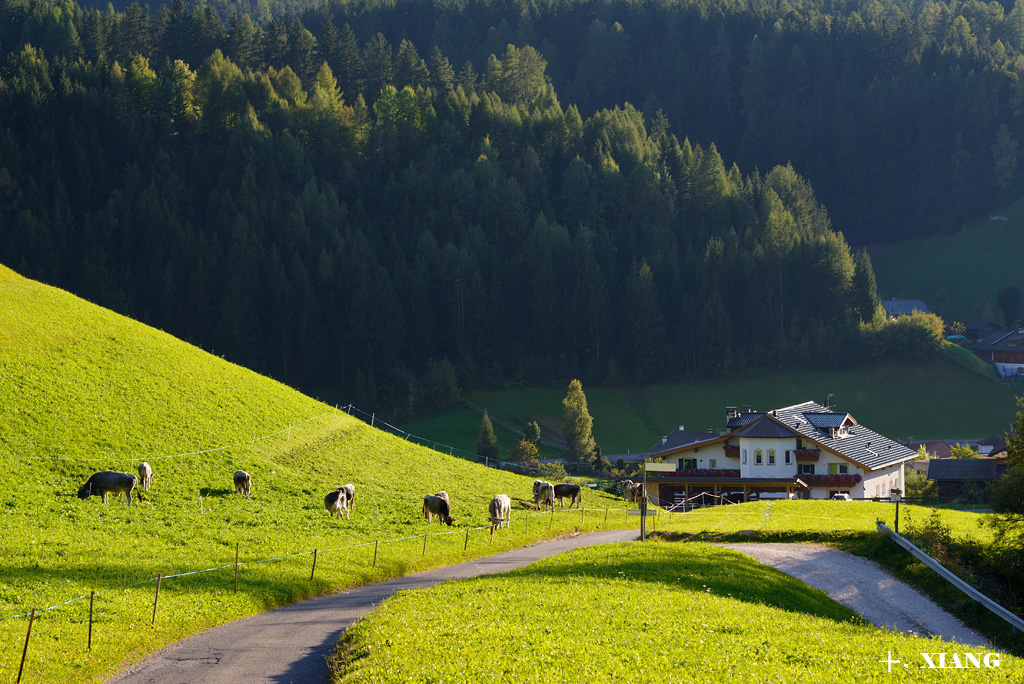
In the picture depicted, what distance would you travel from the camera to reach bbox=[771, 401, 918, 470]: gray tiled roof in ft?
236

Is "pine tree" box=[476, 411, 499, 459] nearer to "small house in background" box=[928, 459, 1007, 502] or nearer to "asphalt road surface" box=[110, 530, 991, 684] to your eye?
"small house in background" box=[928, 459, 1007, 502]

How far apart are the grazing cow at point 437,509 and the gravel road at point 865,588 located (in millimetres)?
12408

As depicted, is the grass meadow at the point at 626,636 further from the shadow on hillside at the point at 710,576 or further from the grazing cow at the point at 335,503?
the grazing cow at the point at 335,503

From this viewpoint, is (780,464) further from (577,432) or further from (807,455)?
(577,432)

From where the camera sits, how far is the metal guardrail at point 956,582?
79.3ft

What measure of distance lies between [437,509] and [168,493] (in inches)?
458

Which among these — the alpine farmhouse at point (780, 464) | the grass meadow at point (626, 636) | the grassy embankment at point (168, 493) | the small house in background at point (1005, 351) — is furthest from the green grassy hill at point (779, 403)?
the grass meadow at point (626, 636)

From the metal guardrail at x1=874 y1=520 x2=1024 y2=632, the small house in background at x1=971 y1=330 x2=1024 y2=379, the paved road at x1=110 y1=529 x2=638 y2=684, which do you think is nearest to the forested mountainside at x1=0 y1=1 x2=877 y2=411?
the small house in background at x1=971 y1=330 x2=1024 y2=379

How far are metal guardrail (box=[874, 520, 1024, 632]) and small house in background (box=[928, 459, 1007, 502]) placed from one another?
38.3 meters

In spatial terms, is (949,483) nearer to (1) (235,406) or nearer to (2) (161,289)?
(1) (235,406)

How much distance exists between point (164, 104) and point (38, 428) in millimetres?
137658

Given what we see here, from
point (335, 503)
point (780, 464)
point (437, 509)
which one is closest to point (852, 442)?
point (780, 464)

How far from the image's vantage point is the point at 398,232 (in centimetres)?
15262

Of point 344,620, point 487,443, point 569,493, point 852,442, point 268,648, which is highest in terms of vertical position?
point 852,442
